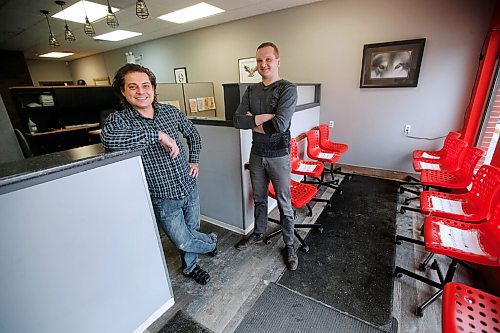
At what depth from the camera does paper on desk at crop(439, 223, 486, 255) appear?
4.41 feet

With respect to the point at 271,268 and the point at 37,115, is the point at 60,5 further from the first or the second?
the point at 271,268

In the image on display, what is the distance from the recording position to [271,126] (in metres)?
1.62

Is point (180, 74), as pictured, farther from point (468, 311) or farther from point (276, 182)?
point (468, 311)

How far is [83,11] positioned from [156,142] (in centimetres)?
388

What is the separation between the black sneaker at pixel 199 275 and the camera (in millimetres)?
1778

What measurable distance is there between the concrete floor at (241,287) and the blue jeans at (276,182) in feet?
1.09

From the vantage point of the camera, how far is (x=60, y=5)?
11.0 feet

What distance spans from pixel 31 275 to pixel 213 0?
12.4 feet

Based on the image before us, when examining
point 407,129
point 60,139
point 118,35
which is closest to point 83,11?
point 118,35

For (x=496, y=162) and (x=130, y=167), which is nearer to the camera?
(x=130, y=167)

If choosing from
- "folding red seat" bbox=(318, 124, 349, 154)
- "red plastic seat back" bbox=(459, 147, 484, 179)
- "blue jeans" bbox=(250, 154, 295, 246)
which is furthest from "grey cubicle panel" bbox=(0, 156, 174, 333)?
"folding red seat" bbox=(318, 124, 349, 154)

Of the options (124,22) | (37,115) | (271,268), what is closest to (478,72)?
(271,268)

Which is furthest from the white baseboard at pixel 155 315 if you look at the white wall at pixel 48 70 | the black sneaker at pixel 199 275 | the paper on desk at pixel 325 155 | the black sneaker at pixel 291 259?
the white wall at pixel 48 70

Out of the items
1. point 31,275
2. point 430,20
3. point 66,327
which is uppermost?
point 430,20
